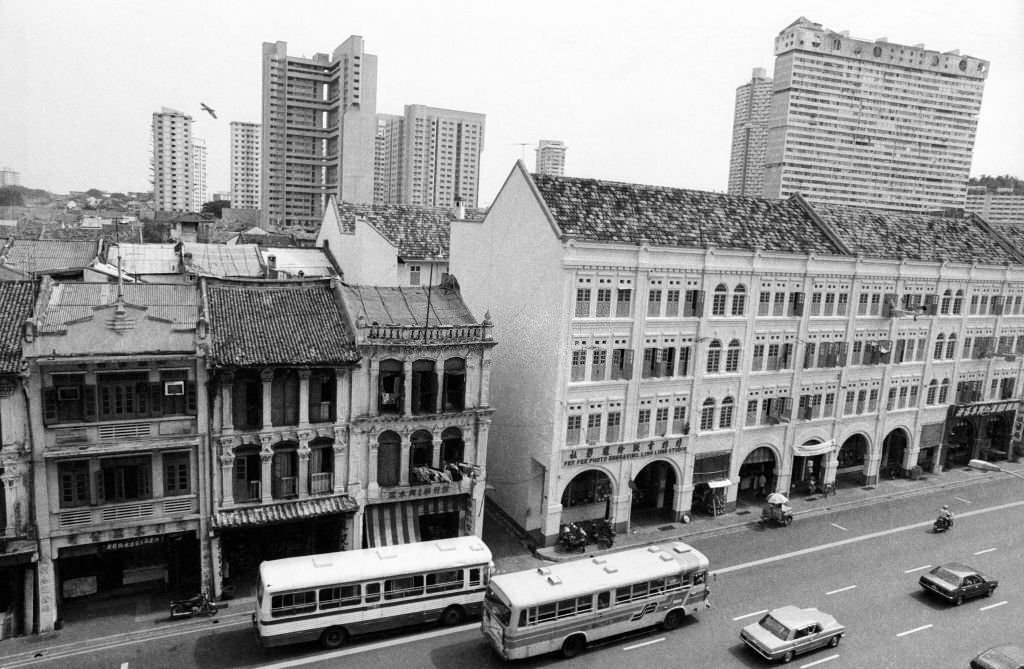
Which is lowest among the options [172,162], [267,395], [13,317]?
[267,395]

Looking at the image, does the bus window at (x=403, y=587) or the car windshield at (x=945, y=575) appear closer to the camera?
the bus window at (x=403, y=587)

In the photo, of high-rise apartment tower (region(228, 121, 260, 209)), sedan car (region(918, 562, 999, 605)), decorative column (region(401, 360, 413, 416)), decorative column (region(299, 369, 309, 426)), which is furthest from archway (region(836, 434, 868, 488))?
high-rise apartment tower (region(228, 121, 260, 209))

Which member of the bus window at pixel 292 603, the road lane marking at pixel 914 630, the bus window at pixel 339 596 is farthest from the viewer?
the road lane marking at pixel 914 630

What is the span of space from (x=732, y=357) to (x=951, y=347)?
2106 centimetres

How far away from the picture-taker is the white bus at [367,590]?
95.5 feet

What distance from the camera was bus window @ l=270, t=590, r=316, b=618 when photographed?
28.9m

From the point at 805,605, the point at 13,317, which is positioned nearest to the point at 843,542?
the point at 805,605

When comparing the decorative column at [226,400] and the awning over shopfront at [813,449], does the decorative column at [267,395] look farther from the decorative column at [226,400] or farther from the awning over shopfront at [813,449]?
the awning over shopfront at [813,449]

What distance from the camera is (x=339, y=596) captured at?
29.9 meters

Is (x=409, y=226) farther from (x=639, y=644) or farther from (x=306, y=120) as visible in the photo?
(x=306, y=120)

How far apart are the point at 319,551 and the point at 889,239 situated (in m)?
42.0

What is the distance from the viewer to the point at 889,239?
51.5 metres

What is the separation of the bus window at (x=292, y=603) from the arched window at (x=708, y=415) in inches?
983

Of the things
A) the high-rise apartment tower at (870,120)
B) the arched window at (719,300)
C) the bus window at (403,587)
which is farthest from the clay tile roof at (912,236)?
the high-rise apartment tower at (870,120)
